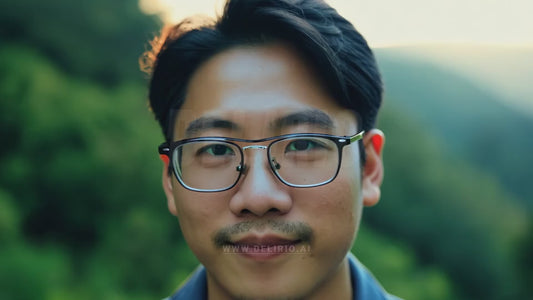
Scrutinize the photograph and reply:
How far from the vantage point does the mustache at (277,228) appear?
4.11 ft

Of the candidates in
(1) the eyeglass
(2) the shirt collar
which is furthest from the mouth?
(2) the shirt collar

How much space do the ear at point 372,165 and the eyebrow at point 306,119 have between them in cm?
24

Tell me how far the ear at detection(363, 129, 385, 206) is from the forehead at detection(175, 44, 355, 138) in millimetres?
158

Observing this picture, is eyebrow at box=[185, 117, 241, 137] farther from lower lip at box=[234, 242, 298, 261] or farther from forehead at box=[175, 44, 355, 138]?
lower lip at box=[234, 242, 298, 261]

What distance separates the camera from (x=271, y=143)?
1270 millimetres

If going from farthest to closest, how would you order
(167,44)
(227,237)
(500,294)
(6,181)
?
(500,294) < (6,181) < (167,44) < (227,237)

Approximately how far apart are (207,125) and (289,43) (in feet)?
0.99

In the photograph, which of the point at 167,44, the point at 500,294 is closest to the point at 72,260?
the point at 167,44

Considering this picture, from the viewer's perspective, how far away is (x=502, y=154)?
15.4ft

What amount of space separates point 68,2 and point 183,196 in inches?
167

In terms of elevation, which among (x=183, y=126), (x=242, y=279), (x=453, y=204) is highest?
(x=183, y=126)

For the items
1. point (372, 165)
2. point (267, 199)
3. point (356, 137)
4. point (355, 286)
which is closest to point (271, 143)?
point (267, 199)

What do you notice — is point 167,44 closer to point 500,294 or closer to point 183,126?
point 183,126

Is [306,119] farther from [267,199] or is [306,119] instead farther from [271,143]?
[267,199]
